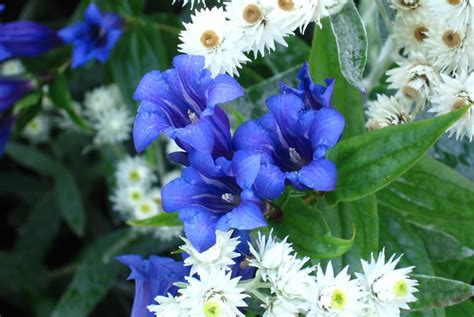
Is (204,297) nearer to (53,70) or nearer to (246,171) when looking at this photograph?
(246,171)

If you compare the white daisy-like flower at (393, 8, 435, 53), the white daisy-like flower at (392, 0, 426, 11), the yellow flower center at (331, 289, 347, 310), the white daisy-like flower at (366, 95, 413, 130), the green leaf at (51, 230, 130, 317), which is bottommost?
the green leaf at (51, 230, 130, 317)

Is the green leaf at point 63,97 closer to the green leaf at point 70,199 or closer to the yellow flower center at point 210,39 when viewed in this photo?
the green leaf at point 70,199

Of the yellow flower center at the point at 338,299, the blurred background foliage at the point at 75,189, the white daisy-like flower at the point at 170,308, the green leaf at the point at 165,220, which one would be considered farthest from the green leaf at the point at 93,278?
the yellow flower center at the point at 338,299

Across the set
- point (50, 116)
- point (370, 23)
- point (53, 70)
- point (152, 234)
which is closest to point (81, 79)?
point (50, 116)

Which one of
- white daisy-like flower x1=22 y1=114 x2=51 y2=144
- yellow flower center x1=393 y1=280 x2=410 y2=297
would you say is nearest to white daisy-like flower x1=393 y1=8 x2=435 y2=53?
yellow flower center x1=393 y1=280 x2=410 y2=297

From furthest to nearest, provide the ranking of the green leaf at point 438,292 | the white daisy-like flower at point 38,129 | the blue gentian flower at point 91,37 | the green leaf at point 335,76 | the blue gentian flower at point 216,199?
1. the white daisy-like flower at point 38,129
2. the blue gentian flower at point 91,37
3. the green leaf at point 335,76
4. the green leaf at point 438,292
5. the blue gentian flower at point 216,199

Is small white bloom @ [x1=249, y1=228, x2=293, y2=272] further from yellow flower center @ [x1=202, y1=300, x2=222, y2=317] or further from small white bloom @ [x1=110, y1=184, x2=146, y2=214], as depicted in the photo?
small white bloom @ [x1=110, y1=184, x2=146, y2=214]

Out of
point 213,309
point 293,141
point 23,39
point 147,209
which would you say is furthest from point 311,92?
point 23,39
